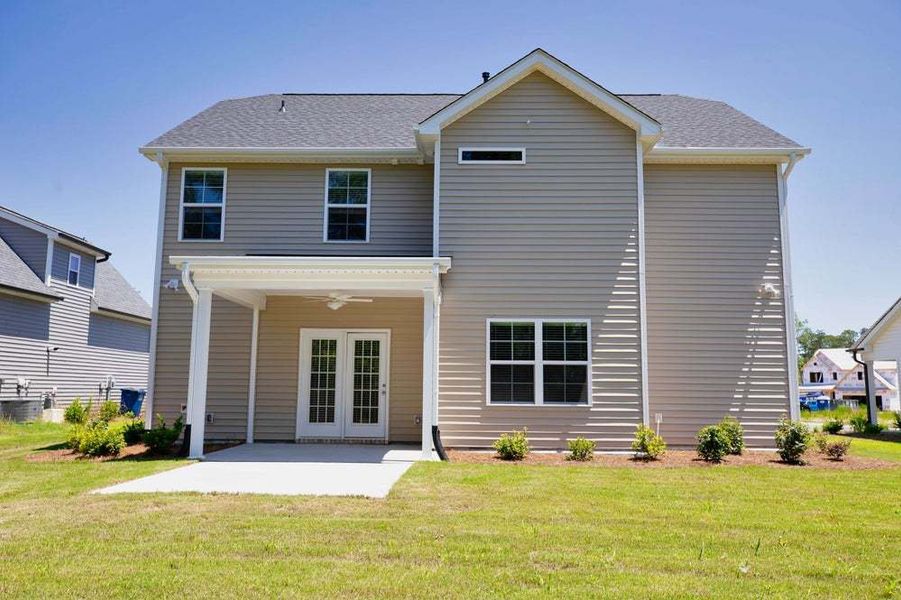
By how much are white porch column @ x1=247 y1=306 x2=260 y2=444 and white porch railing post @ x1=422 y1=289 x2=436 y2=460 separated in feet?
12.8

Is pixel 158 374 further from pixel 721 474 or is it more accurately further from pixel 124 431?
pixel 721 474

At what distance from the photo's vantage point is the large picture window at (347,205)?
11.9 metres

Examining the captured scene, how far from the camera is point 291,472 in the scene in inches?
322

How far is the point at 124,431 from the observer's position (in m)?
10.5

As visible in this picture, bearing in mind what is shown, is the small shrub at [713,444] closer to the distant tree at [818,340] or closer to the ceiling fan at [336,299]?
the ceiling fan at [336,299]

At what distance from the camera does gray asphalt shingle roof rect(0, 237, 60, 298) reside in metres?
16.9

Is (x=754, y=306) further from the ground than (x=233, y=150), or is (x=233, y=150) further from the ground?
(x=233, y=150)

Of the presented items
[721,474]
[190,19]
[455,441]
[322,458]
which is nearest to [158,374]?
[322,458]

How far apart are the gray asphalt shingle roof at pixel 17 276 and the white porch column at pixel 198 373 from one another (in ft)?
34.2

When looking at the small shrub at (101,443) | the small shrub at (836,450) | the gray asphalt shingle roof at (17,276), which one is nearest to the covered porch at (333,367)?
the small shrub at (101,443)

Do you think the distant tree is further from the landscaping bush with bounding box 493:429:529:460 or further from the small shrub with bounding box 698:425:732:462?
the landscaping bush with bounding box 493:429:529:460

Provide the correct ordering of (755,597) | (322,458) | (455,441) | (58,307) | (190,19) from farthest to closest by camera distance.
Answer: (58,307), (190,19), (455,441), (322,458), (755,597)

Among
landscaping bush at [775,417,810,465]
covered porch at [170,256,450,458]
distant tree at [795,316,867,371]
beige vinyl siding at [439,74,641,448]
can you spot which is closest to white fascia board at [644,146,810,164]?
beige vinyl siding at [439,74,641,448]

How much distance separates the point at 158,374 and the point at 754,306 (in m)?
11.4
